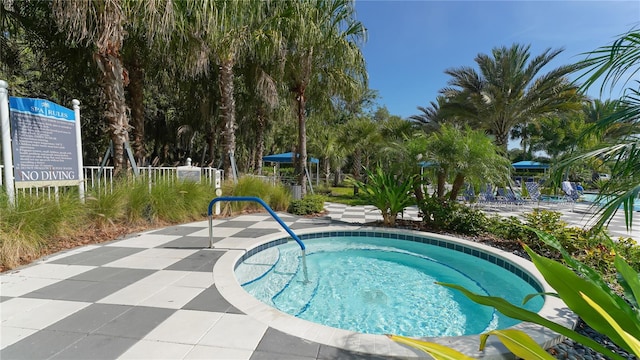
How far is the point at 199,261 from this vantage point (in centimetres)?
421

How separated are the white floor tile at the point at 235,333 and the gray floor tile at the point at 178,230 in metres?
3.77

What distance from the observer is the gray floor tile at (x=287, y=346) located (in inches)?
83.7

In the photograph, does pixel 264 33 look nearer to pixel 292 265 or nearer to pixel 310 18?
pixel 310 18

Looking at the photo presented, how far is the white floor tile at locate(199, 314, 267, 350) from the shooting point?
2227mm

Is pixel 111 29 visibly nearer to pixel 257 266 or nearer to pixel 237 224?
pixel 237 224

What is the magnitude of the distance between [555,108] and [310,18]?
1307 centimetres

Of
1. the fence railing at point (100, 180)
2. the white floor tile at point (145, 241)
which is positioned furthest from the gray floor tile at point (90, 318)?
the fence railing at point (100, 180)

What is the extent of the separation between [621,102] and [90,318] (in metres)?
4.78

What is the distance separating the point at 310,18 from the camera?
9242mm

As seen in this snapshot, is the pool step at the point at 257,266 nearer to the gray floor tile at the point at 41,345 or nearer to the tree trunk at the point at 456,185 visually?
the gray floor tile at the point at 41,345

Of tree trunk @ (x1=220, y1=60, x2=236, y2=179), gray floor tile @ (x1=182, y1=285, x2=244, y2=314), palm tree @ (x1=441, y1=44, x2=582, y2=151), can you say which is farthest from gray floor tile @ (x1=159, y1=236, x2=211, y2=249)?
palm tree @ (x1=441, y1=44, x2=582, y2=151)

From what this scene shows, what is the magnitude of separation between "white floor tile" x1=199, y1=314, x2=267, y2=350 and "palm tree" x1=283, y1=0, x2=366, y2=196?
8596 millimetres

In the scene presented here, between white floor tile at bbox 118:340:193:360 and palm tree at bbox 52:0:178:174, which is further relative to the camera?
palm tree at bbox 52:0:178:174

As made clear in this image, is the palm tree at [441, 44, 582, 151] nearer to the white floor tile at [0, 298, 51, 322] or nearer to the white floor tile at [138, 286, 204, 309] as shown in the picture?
the white floor tile at [138, 286, 204, 309]
